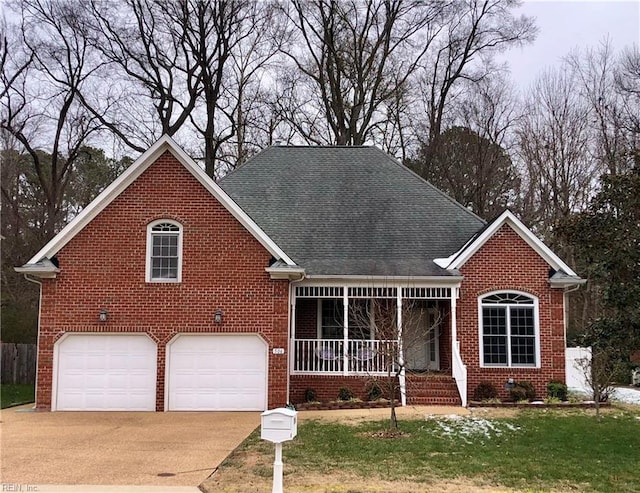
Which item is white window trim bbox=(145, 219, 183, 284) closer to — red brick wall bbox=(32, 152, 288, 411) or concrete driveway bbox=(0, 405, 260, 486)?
red brick wall bbox=(32, 152, 288, 411)

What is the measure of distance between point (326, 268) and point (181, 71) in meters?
16.6

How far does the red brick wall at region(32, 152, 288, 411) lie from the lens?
15.8m

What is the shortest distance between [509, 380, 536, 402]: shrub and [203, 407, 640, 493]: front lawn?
9.47ft

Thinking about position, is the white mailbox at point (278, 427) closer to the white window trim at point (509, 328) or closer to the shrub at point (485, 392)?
the shrub at point (485, 392)

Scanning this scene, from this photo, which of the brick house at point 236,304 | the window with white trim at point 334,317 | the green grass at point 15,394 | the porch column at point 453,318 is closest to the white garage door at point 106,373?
the brick house at point 236,304

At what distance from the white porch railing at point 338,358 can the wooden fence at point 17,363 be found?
1187cm

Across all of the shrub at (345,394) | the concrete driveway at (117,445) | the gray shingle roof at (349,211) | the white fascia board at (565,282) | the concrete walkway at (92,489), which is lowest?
the concrete driveway at (117,445)

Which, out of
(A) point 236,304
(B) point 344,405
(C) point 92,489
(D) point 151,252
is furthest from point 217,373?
(C) point 92,489

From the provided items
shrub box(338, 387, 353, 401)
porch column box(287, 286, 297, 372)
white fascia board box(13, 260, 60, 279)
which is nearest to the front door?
shrub box(338, 387, 353, 401)

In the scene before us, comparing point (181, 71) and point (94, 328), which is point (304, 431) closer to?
point (94, 328)

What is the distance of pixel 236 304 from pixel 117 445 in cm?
543

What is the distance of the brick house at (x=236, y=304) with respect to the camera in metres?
15.7

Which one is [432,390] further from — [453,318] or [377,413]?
[377,413]

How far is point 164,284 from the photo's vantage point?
1600 centimetres
